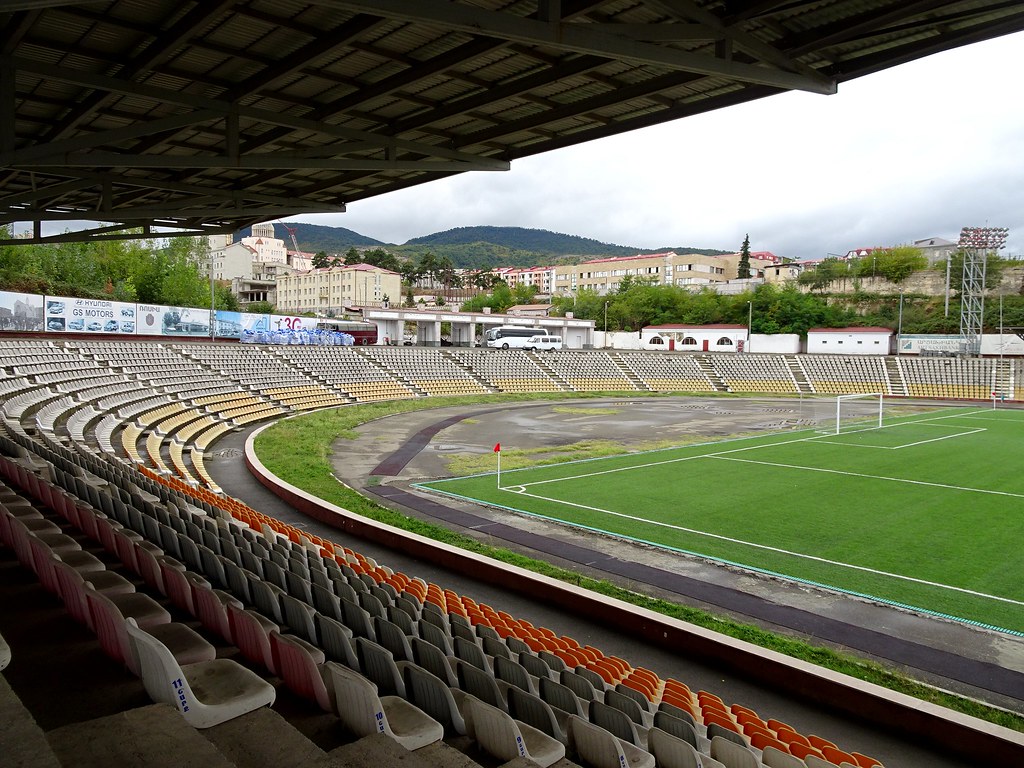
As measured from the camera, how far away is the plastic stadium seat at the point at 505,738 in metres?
4.09

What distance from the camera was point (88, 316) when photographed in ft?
124

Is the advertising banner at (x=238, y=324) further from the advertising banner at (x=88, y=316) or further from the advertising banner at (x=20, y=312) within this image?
the advertising banner at (x=20, y=312)

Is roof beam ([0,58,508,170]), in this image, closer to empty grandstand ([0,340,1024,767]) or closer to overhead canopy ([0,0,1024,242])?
overhead canopy ([0,0,1024,242])

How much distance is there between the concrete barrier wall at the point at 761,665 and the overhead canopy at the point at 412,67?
7.55 m

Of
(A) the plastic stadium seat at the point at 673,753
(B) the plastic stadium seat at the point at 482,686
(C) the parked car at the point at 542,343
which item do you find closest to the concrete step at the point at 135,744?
(B) the plastic stadium seat at the point at 482,686

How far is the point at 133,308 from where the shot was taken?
41062 millimetres

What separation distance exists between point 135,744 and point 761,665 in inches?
313

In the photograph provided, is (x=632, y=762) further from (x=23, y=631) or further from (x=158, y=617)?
(x=23, y=631)

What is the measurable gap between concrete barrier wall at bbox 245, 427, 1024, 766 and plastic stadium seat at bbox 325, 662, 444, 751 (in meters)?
6.24

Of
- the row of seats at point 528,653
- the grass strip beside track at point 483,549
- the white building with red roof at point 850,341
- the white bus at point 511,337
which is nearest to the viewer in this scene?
the row of seats at point 528,653

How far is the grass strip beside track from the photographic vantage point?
8859mm

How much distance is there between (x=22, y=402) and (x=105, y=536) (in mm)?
16049

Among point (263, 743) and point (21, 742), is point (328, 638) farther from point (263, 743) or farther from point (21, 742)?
point (21, 742)

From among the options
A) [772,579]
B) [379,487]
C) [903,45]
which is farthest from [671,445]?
[903,45]
